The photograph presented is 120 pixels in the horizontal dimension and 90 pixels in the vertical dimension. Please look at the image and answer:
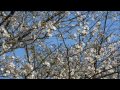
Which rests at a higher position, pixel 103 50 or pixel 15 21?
pixel 15 21

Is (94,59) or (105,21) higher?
(105,21)

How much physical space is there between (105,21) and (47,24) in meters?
1.86

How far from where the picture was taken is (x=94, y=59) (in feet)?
29.7

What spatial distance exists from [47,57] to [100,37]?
74.5 inches

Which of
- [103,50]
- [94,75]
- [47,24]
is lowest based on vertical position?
[94,75]
